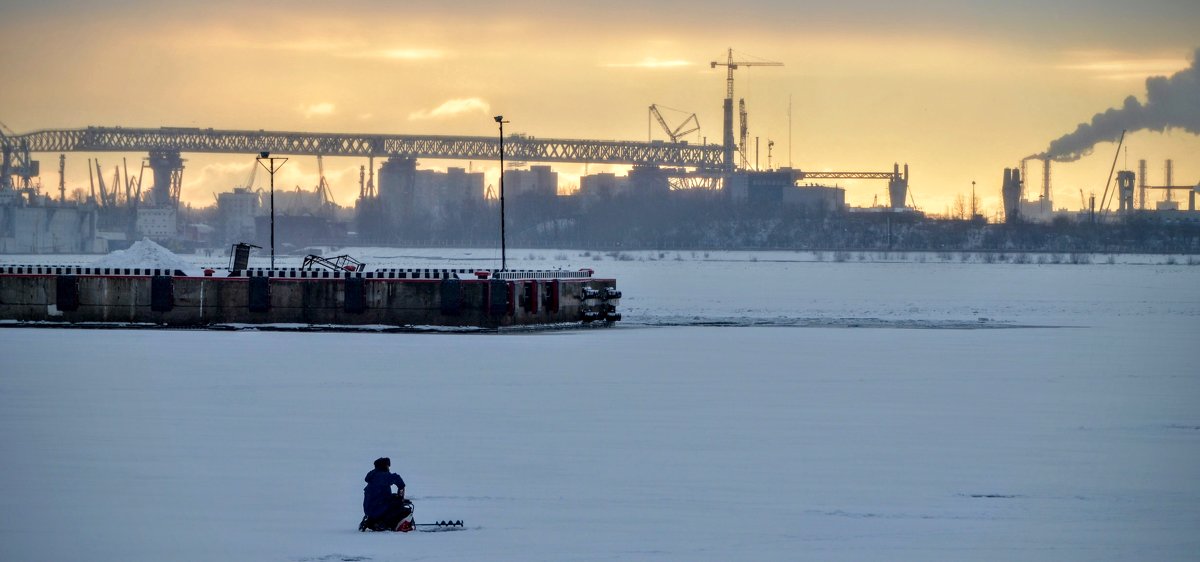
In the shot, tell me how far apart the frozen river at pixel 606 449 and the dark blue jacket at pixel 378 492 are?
0.41m

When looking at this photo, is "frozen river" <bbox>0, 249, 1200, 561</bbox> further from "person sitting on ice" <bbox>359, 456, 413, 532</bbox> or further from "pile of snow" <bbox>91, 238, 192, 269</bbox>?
"pile of snow" <bbox>91, 238, 192, 269</bbox>

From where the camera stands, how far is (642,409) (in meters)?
28.2

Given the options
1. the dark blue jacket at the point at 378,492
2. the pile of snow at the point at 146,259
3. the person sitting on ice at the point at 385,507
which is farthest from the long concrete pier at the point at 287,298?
the person sitting on ice at the point at 385,507

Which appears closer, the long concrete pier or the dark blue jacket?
the dark blue jacket

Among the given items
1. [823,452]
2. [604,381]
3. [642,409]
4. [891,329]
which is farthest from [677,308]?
[823,452]

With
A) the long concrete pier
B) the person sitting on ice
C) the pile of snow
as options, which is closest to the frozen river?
the person sitting on ice

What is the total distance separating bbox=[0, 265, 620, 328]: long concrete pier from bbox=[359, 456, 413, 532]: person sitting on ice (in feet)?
111

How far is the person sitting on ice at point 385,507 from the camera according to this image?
1752cm

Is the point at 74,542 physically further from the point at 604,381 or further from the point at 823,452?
the point at 604,381

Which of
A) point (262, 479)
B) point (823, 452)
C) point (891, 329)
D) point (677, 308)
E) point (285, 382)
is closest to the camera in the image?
point (262, 479)

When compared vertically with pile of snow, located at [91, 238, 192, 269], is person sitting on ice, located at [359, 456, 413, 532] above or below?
below

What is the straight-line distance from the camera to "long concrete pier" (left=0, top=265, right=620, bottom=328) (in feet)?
170

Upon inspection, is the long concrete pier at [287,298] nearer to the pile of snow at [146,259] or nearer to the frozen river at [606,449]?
the frozen river at [606,449]

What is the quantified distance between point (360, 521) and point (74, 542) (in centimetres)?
315
